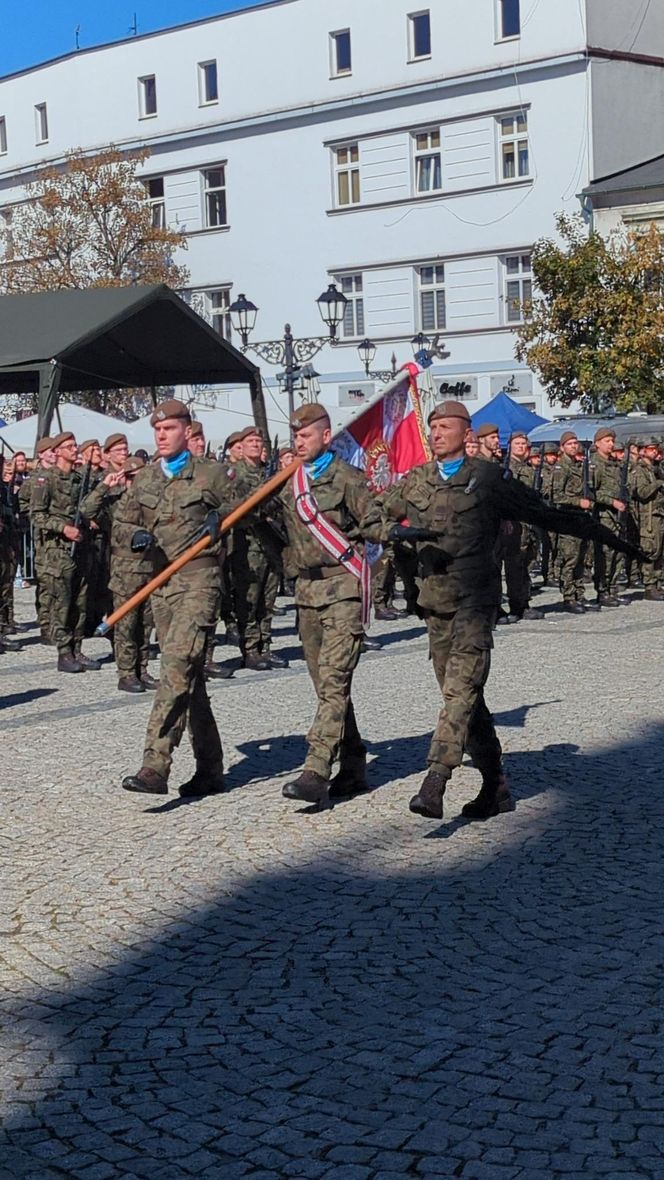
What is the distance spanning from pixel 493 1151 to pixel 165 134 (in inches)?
1930

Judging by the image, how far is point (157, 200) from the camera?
51250 mm

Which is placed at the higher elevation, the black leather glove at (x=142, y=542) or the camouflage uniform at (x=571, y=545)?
the black leather glove at (x=142, y=542)

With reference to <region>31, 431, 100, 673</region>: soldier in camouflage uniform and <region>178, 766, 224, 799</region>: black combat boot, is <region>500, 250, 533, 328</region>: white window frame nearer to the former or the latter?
<region>31, 431, 100, 673</region>: soldier in camouflage uniform

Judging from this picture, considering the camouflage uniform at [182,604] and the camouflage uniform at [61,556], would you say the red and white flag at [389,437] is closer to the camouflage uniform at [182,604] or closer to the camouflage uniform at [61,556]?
the camouflage uniform at [182,604]

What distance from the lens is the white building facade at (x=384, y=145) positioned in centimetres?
4338

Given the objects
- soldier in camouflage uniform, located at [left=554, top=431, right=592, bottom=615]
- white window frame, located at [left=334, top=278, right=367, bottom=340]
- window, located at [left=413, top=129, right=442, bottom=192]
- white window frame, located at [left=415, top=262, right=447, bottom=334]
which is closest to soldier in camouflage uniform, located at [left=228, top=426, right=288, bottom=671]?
soldier in camouflage uniform, located at [left=554, top=431, right=592, bottom=615]

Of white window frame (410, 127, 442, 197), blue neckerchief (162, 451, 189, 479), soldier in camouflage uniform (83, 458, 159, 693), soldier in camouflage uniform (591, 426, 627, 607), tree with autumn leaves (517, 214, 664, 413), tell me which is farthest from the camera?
white window frame (410, 127, 442, 197)

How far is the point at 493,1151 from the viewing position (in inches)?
163

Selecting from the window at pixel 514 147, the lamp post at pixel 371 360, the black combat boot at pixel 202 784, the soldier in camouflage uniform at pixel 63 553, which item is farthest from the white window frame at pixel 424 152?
the black combat boot at pixel 202 784

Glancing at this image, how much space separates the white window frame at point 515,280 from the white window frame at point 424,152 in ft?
9.41

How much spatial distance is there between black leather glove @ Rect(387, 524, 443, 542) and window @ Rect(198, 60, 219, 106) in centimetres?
4446

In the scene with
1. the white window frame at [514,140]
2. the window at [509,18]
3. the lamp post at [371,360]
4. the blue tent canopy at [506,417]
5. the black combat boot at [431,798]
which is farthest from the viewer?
the window at [509,18]

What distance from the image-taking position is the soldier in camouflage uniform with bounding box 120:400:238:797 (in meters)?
8.55

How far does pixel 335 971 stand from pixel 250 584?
9.27 m
